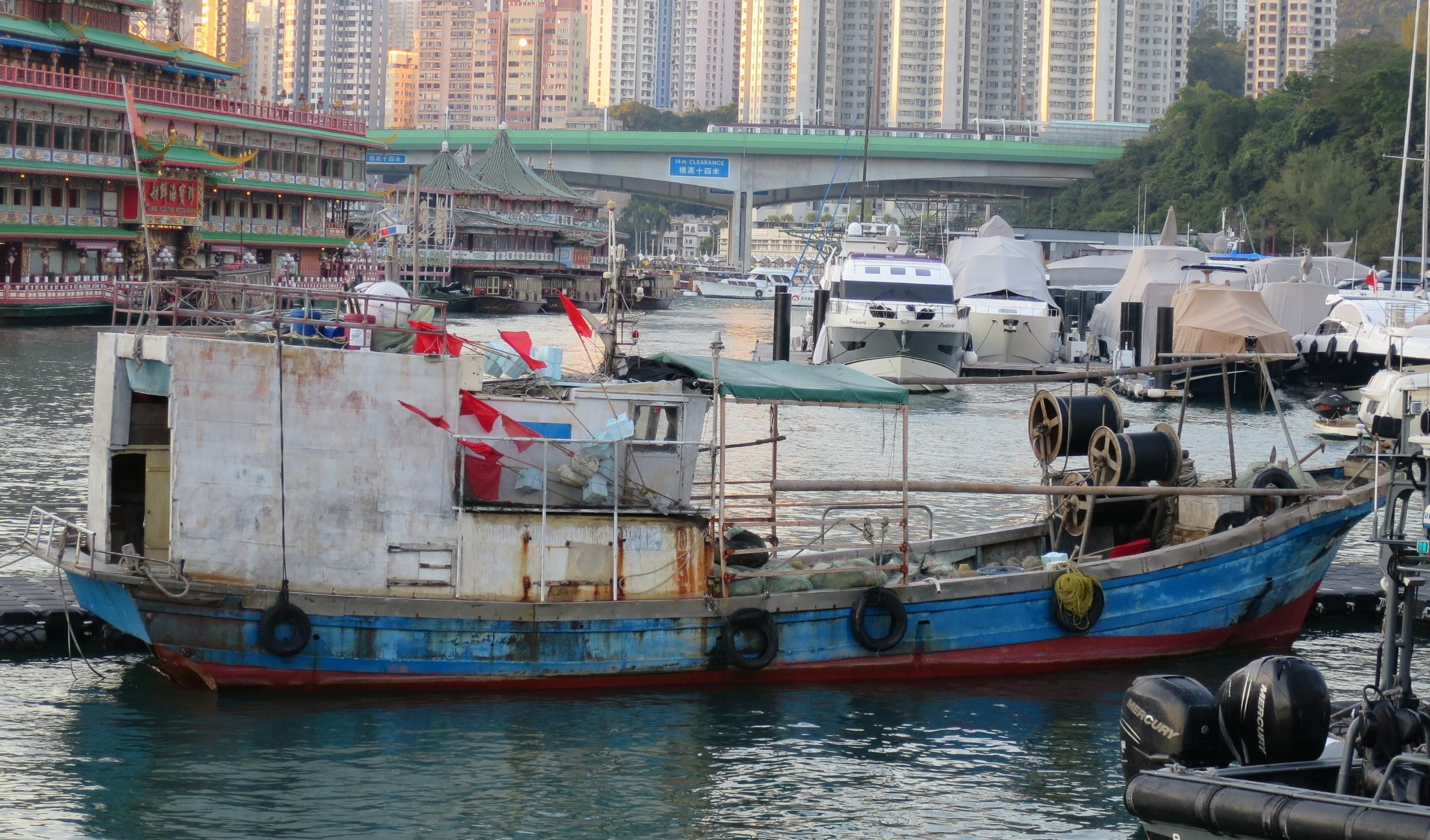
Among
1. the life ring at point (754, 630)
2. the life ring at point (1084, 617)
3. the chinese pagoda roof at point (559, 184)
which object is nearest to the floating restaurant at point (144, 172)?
the chinese pagoda roof at point (559, 184)

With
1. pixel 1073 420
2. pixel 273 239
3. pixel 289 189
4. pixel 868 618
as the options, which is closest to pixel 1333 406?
pixel 1073 420

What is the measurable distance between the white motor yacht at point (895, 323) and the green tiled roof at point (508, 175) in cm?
6600

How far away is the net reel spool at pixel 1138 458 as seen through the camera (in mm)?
18094

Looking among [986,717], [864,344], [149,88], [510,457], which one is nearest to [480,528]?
[510,457]

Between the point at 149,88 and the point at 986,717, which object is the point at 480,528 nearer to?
the point at 986,717

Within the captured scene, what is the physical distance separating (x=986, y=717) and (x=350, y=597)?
620 cm

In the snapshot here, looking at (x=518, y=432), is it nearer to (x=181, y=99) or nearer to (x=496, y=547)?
(x=496, y=547)

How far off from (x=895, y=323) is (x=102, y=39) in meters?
47.3

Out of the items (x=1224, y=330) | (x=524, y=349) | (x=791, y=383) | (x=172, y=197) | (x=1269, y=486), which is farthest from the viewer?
(x=172, y=197)

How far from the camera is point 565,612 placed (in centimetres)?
1586

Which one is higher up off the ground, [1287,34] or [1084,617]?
[1287,34]

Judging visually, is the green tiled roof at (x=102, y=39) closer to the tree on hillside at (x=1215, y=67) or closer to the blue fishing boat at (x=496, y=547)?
the blue fishing boat at (x=496, y=547)

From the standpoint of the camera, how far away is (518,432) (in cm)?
1623

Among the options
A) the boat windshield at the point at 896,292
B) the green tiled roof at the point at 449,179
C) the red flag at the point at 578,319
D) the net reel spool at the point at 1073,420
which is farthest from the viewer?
the green tiled roof at the point at 449,179
